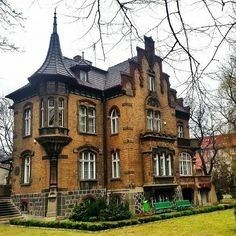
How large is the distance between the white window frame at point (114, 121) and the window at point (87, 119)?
1.35 meters

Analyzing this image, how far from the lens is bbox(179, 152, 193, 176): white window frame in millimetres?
31438

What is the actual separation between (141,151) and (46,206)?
304 inches

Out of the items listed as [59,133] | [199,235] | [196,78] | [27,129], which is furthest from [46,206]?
[196,78]

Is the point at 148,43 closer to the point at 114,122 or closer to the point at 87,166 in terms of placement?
the point at 87,166

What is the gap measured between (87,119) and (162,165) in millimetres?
6728

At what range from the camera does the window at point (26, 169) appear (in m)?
25.6

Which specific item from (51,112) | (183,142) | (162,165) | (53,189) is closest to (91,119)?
(51,112)

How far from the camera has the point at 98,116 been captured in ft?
88.3

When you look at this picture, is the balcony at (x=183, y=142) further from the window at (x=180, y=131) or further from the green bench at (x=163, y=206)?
the green bench at (x=163, y=206)

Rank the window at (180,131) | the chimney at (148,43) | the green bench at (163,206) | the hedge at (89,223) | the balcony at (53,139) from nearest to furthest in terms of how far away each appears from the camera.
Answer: the chimney at (148,43) → the hedge at (89,223) → the balcony at (53,139) → the green bench at (163,206) → the window at (180,131)

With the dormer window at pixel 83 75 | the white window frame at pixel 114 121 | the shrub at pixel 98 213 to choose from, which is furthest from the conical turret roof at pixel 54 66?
the shrub at pixel 98 213

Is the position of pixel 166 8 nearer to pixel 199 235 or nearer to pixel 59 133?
pixel 199 235

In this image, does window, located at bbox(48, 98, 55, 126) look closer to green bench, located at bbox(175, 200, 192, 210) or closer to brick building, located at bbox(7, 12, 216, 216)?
brick building, located at bbox(7, 12, 216, 216)

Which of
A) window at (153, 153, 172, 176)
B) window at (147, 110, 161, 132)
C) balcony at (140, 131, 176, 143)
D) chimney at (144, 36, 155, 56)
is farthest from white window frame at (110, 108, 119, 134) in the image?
chimney at (144, 36, 155, 56)
